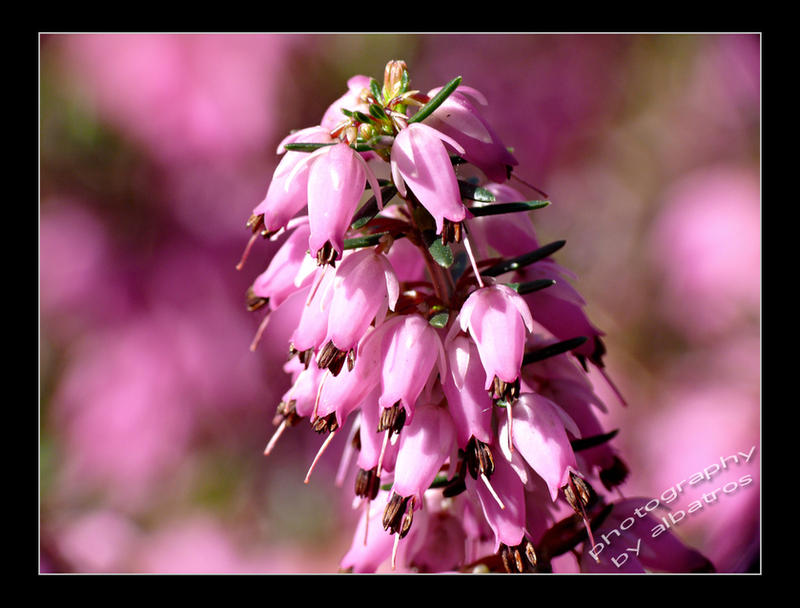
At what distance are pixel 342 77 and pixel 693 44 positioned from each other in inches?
34.6

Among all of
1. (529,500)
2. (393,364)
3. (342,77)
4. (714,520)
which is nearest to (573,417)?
(529,500)

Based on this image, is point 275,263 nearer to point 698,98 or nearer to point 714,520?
point 714,520

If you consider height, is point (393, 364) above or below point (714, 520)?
above

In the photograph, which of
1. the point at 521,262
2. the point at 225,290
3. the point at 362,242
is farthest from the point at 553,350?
the point at 225,290

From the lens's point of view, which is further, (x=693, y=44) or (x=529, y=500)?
(x=693, y=44)

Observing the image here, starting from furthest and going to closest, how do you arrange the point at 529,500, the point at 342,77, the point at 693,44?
1. the point at 693,44
2. the point at 342,77
3. the point at 529,500

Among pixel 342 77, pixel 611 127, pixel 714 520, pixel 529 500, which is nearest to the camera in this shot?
pixel 529 500

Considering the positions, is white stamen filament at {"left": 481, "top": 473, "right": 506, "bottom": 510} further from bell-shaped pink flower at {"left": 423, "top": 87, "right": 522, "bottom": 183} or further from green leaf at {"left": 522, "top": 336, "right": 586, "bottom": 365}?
bell-shaped pink flower at {"left": 423, "top": 87, "right": 522, "bottom": 183}

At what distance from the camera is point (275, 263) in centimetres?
68

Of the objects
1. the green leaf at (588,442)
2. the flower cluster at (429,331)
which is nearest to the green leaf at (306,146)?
the flower cluster at (429,331)

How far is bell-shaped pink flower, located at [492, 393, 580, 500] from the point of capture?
1.86ft

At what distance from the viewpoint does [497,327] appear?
0.55m

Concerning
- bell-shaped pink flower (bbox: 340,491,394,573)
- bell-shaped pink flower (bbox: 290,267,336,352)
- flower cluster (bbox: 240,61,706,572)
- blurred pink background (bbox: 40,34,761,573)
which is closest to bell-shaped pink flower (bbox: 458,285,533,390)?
flower cluster (bbox: 240,61,706,572)

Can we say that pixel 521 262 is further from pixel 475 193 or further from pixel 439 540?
pixel 439 540
